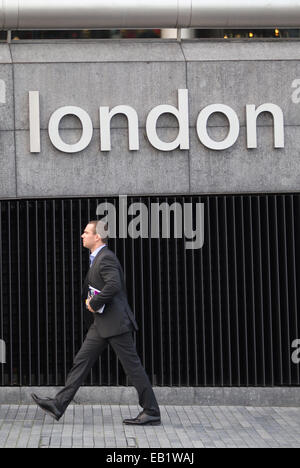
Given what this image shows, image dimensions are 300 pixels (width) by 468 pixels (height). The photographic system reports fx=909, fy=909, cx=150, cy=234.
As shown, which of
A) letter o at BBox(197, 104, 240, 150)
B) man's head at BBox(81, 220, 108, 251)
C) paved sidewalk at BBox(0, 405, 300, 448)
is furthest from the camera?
letter o at BBox(197, 104, 240, 150)

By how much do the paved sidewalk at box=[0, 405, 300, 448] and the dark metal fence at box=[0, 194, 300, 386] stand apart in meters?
0.48

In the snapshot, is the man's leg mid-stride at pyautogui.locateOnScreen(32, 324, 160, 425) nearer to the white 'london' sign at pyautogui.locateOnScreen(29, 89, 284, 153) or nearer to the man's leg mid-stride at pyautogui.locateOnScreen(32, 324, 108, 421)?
the man's leg mid-stride at pyautogui.locateOnScreen(32, 324, 108, 421)

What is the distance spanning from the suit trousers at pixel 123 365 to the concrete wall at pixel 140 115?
2.10m

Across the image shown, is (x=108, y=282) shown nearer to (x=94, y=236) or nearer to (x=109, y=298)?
(x=109, y=298)

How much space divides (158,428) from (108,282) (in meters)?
1.48

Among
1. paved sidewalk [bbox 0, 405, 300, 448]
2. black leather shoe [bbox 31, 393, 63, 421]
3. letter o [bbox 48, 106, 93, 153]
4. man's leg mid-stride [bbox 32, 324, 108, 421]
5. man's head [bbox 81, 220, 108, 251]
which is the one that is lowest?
paved sidewalk [bbox 0, 405, 300, 448]

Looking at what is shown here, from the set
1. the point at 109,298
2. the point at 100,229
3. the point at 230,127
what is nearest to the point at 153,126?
the point at 230,127

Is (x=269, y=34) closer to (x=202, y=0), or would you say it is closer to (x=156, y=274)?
(x=202, y=0)

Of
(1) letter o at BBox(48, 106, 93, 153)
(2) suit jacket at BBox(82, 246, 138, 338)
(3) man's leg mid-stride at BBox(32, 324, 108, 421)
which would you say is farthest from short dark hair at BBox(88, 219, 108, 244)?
(1) letter o at BBox(48, 106, 93, 153)

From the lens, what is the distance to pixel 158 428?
28.7ft

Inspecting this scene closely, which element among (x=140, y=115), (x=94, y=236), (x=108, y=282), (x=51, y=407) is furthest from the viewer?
(x=140, y=115)

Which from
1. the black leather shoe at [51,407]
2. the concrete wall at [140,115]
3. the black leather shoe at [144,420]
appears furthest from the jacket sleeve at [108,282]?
the concrete wall at [140,115]

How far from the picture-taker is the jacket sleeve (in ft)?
28.7

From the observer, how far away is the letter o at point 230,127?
10.3m
